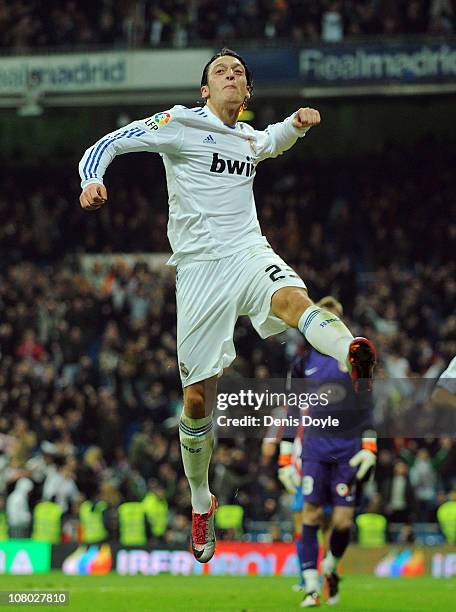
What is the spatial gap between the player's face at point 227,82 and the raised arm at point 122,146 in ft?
1.31

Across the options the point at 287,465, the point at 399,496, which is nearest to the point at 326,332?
the point at 287,465

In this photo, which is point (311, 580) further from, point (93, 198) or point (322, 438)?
point (93, 198)

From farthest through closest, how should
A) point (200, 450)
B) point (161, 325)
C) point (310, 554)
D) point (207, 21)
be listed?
point (207, 21) → point (161, 325) → point (310, 554) → point (200, 450)

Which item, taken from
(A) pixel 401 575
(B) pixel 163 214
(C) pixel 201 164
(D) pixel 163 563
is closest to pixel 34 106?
(B) pixel 163 214

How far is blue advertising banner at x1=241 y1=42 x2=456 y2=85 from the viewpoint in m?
25.0

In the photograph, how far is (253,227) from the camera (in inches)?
355

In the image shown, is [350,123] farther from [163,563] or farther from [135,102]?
[163,563]

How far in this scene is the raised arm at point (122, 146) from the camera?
786 cm

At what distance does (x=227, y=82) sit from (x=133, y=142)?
2.97ft

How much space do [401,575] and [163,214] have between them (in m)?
13.9

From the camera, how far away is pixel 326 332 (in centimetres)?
773

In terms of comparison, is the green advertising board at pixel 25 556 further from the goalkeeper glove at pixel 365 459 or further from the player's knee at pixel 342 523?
the goalkeeper glove at pixel 365 459

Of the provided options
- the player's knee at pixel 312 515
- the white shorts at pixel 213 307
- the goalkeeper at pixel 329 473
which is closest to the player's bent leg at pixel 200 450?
the white shorts at pixel 213 307

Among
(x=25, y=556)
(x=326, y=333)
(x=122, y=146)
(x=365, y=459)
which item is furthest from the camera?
(x=25, y=556)
